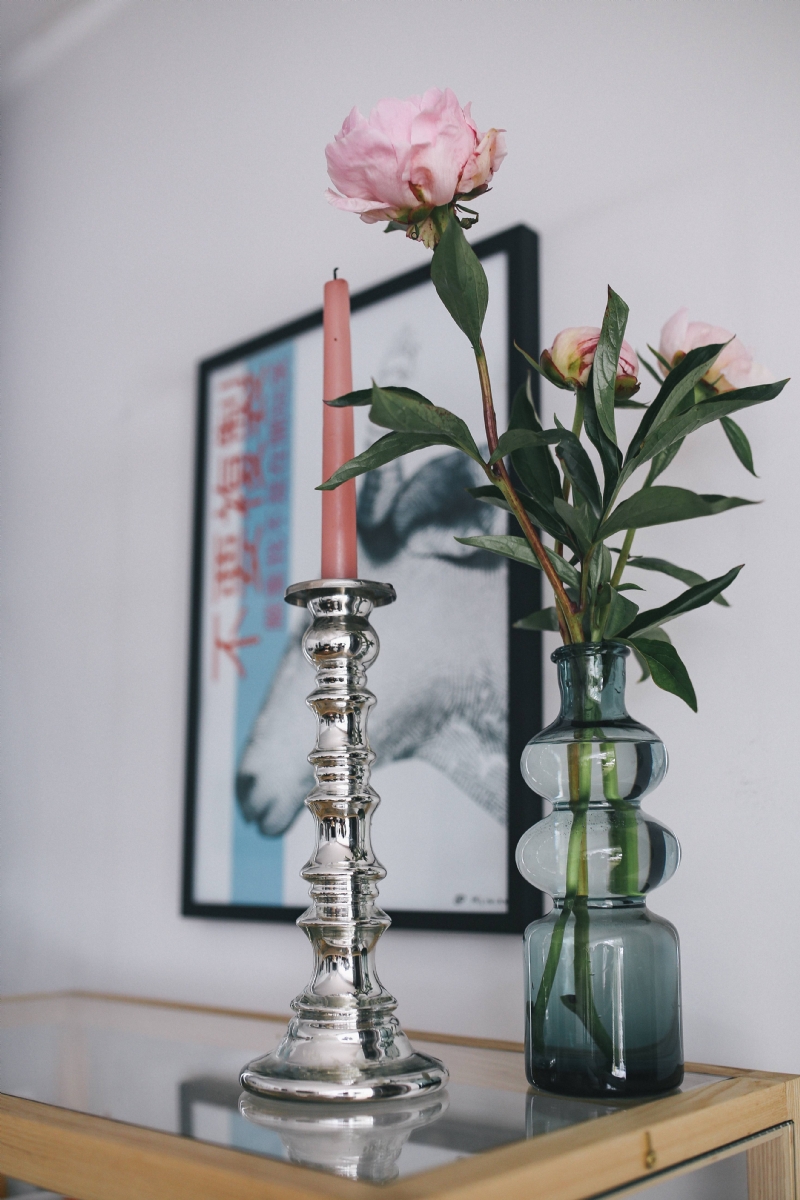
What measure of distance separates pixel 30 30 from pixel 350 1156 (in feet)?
5.46

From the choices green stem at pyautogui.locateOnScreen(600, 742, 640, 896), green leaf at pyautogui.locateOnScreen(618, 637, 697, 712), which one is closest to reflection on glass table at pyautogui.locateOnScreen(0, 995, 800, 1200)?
green stem at pyautogui.locateOnScreen(600, 742, 640, 896)

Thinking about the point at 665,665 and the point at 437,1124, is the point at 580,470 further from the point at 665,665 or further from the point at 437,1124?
the point at 437,1124

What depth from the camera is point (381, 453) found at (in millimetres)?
582

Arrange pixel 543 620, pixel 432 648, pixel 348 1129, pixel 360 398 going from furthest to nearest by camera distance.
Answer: pixel 432 648 → pixel 543 620 → pixel 360 398 → pixel 348 1129

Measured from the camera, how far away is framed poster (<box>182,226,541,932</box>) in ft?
2.83

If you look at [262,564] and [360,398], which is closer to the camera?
[360,398]

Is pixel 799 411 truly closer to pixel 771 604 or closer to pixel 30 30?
pixel 771 604

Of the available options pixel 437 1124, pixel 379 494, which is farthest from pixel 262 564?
pixel 437 1124

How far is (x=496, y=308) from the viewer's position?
35.7 inches

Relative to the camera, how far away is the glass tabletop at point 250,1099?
448mm

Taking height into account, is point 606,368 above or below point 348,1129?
above

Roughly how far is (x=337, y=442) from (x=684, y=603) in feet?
0.72

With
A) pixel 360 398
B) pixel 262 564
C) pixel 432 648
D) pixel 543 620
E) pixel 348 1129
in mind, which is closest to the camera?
pixel 348 1129

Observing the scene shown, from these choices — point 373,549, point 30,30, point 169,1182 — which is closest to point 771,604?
point 373,549
